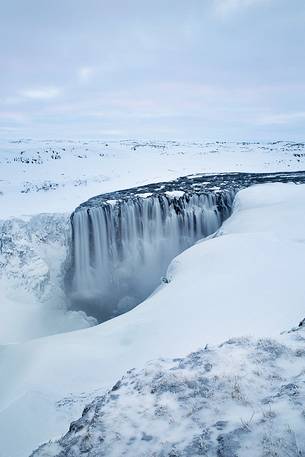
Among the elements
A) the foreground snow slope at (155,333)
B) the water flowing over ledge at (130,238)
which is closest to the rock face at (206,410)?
the foreground snow slope at (155,333)

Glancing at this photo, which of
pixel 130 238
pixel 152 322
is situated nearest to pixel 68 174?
pixel 130 238

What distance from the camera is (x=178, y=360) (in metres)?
4.13

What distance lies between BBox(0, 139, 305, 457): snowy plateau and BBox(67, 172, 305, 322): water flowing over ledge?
0.07 metres

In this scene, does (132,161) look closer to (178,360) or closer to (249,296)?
(249,296)

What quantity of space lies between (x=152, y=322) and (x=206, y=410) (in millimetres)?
3666

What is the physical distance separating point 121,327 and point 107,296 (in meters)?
10.2

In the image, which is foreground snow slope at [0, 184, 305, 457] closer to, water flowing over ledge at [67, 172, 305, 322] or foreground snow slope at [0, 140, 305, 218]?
water flowing over ledge at [67, 172, 305, 322]

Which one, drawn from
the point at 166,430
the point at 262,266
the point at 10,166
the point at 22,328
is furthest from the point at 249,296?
the point at 10,166

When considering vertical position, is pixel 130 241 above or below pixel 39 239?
below

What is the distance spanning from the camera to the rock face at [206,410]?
8.74ft

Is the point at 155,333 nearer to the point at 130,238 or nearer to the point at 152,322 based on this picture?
the point at 152,322

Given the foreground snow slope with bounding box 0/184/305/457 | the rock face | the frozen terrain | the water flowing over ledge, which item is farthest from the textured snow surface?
the rock face

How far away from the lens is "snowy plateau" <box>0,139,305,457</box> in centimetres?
300

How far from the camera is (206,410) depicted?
3117mm
